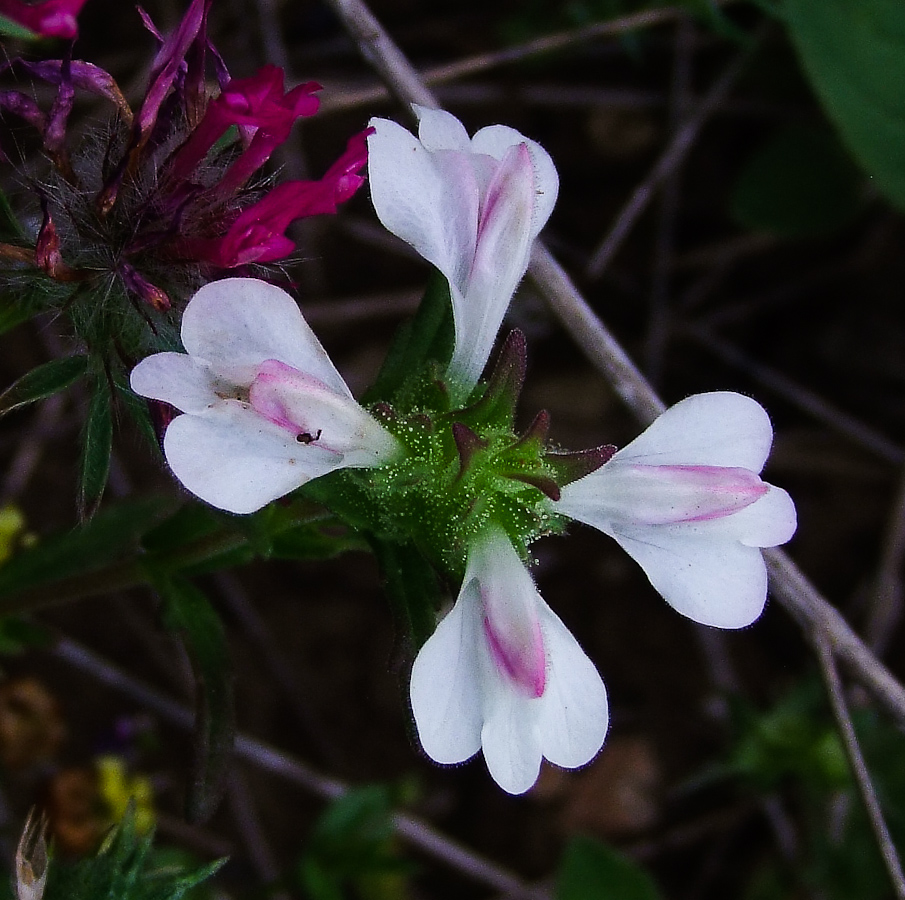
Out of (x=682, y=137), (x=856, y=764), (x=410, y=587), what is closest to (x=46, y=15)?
(x=410, y=587)

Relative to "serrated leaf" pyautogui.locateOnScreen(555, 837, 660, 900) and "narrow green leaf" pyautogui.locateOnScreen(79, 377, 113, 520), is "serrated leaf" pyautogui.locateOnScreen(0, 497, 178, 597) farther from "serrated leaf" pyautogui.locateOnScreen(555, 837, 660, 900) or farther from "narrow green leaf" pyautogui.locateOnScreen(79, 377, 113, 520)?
"serrated leaf" pyautogui.locateOnScreen(555, 837, 660, 900)

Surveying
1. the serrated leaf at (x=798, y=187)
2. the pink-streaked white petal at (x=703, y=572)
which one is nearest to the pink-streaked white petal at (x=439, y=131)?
the pink-streaked white petal at (x=703, y=572)

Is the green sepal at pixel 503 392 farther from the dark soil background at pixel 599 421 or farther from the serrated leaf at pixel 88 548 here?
the dark soil background at pixel 599 421

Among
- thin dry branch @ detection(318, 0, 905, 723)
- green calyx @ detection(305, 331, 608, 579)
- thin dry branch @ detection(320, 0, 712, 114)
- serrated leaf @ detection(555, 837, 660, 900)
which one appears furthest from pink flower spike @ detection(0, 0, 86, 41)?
serrated leaf @ detection(555, 837, 660, 900)

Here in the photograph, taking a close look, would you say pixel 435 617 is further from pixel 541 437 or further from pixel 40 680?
pixel 40 680

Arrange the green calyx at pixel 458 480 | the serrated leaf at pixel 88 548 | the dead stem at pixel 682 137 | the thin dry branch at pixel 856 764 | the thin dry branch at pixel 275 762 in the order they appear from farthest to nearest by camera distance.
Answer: the dead stem at pixel 682 137 < the thin dry branch at pixel 275 762 < the serrated leaf at pixel 88 548 < the thin dry branch at pixel 856 764 < the green calyx at pixel 458 480

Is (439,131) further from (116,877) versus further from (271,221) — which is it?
(116,877)
